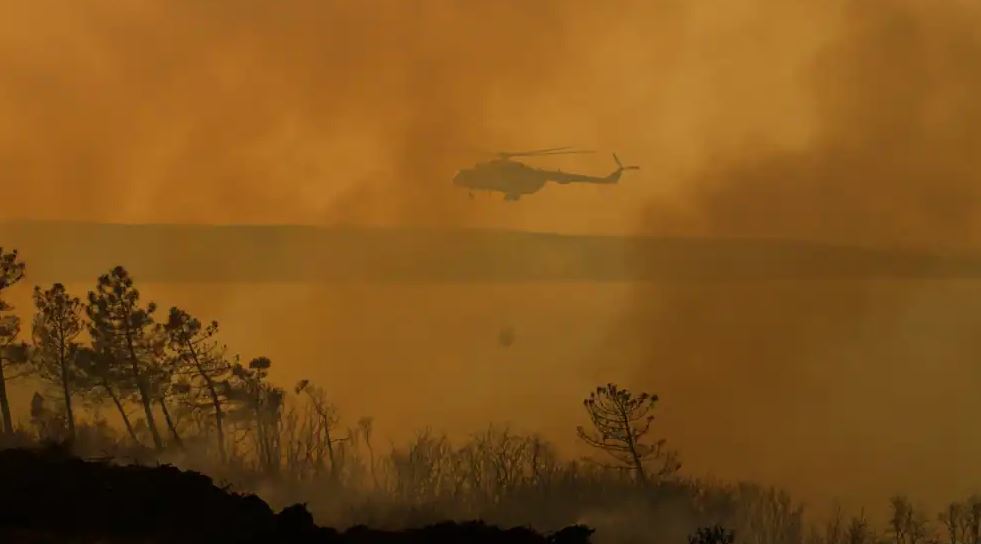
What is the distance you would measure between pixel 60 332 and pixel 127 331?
136cm

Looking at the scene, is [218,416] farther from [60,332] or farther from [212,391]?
[60,332]

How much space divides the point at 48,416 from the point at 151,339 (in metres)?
2.46

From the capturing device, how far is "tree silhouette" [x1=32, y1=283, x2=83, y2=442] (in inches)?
710

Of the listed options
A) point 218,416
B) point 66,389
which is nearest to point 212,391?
point 218,416

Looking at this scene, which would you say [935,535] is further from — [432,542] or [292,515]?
[292,515]

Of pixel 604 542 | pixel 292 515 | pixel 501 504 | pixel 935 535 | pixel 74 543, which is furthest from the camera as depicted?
pixel 501 504

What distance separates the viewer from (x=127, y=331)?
1781cm

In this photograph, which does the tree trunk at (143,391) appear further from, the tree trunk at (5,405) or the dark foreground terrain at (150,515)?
the dark foreground terrain at (150,515)

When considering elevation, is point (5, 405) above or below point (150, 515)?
above

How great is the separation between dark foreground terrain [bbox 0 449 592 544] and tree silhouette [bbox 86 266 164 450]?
4.91m

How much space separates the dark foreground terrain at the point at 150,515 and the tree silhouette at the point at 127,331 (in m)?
4.91

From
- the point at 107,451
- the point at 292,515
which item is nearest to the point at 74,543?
the point at 292,515

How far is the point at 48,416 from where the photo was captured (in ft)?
60.1

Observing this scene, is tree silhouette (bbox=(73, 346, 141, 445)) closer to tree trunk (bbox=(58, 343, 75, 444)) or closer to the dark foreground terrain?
tree trunk (bbox=(58, 343, 75, 444))
